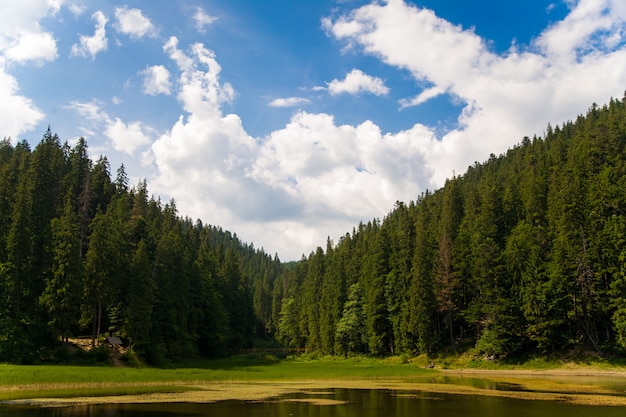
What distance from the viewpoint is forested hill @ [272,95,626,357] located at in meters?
68.5

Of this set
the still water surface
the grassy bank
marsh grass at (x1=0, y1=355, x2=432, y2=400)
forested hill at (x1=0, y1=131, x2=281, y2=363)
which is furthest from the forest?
the still water surface

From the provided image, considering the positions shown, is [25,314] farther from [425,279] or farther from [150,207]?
[150,207]

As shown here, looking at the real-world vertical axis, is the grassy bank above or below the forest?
below

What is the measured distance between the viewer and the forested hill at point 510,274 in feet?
225

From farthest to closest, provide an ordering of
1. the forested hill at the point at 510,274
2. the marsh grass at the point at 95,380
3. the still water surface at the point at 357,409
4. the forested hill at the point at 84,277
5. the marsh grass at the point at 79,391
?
1. the forested hill at the point at 510,274
2. the forested hill at the point at 84,277
3. the marsh grass at the point at 95,380
4. the marsh grass at the point at 79,391
5. the still water surface at the point at 357,409

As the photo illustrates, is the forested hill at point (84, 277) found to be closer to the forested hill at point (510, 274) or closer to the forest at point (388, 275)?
the forest at point (388, 275)

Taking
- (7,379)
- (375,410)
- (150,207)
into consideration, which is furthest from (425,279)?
(150,207)

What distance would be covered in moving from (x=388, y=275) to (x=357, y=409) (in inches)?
2662

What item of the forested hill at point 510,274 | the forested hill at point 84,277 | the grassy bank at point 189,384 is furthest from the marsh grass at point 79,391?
the forested hill at point 510,274

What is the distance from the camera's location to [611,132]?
9512cm

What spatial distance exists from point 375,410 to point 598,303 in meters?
52.6

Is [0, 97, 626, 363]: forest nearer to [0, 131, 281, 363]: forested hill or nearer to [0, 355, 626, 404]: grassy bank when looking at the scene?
[0, 131, 281, 363]: forested hill

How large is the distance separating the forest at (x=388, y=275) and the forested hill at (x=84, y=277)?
22 cm

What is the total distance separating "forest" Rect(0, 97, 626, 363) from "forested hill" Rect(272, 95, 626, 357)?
27 cm
